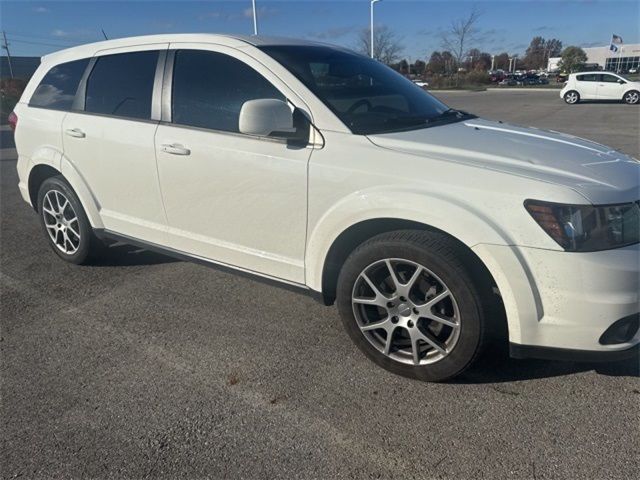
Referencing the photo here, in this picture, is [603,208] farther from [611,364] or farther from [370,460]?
[370,460]

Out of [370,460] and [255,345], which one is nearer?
[370,460]

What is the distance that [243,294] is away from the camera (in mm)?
3889

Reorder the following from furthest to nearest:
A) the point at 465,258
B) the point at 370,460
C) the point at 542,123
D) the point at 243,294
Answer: the point at 542,123 < the point at 243,294 < the point at 465,258 < the point at 370,460

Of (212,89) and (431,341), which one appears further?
(212,89)

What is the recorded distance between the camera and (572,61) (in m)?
67.4

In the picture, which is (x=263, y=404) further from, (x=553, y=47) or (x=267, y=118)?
(x=553, y=47)

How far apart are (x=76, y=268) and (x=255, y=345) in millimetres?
2255

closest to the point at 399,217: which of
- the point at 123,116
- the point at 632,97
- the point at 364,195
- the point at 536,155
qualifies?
the point at 364,195

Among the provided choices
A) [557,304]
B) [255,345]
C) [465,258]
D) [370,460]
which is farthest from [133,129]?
[557,304]

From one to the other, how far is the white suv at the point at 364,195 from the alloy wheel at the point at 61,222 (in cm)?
28

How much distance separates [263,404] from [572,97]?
2652 centimetres

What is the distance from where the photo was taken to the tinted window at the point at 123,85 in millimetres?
3680

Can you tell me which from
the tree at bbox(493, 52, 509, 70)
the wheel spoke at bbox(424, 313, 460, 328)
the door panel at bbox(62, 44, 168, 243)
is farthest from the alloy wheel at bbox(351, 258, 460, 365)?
the tree at bbox(493, 52, 509, 70)

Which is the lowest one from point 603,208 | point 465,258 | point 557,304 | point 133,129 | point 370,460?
point 370,460
